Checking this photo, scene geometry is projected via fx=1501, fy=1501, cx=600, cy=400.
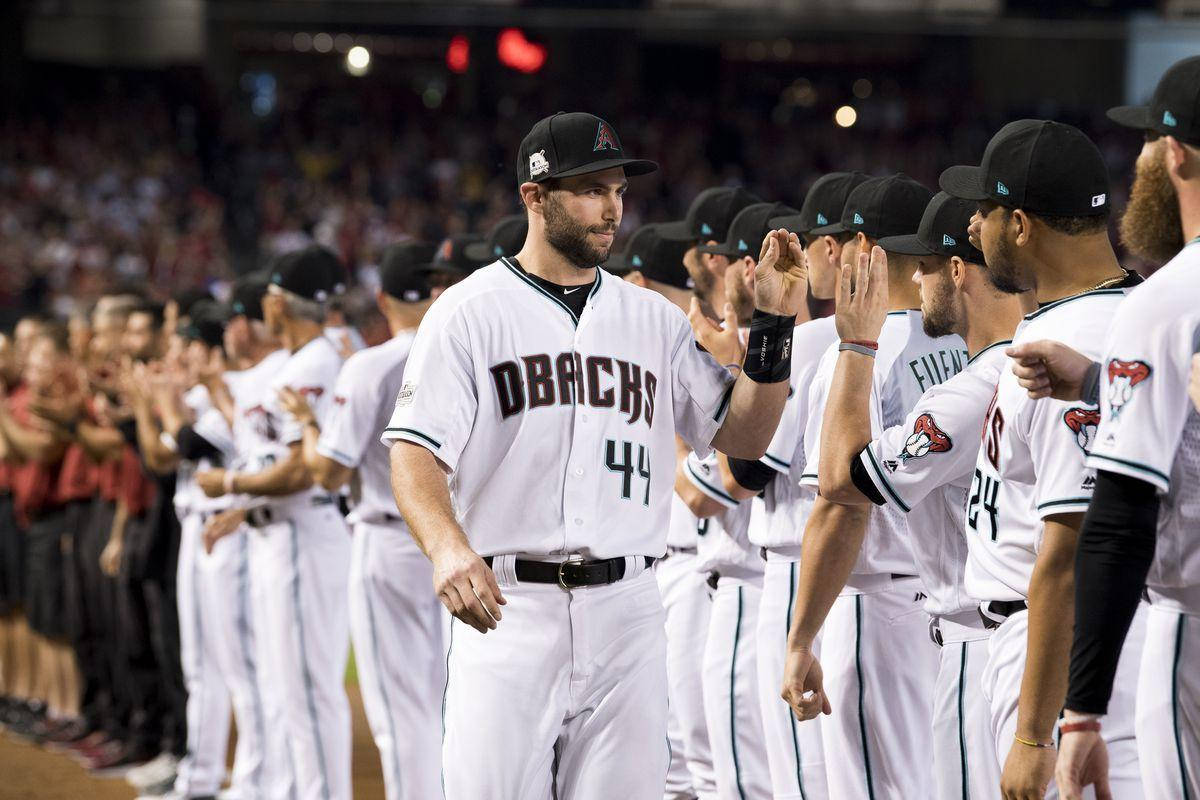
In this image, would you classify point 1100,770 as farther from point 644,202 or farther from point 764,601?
point 644,202

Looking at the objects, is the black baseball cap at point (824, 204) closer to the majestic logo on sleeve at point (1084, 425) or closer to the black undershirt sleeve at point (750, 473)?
the black undershirt sleeve at point (750, 473)

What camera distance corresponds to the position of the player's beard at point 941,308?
3814 mm

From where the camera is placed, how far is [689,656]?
551 cm

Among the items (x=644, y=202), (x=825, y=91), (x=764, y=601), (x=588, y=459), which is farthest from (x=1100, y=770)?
(x=825, y=91)

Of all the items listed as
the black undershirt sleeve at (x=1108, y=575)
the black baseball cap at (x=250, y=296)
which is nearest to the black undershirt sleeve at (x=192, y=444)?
the black baseball cap at (x=250, y=296)

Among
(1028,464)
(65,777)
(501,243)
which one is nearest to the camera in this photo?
(1028,464)

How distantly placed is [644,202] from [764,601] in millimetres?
18824

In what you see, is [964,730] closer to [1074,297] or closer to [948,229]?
[1074,297]

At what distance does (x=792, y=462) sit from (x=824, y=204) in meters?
0.81

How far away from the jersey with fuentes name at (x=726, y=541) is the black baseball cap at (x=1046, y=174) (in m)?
1.92

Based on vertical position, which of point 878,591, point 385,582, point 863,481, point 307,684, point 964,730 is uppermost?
point 863,481

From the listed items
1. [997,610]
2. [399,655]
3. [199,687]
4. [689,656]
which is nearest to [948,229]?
[997,610]

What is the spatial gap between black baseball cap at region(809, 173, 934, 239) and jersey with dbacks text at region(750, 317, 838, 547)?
46cm

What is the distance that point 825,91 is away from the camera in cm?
2834
